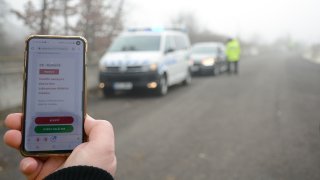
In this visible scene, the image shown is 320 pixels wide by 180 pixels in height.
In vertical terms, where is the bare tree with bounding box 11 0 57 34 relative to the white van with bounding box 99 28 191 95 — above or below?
above

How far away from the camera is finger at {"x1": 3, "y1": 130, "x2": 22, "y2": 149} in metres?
1.76

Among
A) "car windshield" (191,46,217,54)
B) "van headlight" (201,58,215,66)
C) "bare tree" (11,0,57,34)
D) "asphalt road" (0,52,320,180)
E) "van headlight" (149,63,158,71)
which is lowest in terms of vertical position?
"asphalt road" (0,52,320,180)

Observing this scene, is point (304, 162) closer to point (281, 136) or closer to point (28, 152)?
point (281, 136)

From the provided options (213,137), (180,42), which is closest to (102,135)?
(213,137)

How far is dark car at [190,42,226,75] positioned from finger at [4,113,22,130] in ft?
57.6

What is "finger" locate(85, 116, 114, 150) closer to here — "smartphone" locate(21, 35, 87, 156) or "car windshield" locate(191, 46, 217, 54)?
"smartphone" locate(21, 35, 87, 156)

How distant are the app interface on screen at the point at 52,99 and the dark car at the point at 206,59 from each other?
1740 cm

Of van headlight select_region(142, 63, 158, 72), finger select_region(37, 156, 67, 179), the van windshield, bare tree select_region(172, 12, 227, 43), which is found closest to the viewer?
finger select_region(37, 156, 67, 179)

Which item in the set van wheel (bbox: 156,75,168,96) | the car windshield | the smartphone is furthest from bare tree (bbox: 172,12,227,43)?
the smartphone

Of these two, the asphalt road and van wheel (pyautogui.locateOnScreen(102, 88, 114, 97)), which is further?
van wheel (pyautogui.locateOnScreen(102, 88, 114, 97))

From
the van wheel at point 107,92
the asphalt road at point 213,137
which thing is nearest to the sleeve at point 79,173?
the asphalt road at point 213,137

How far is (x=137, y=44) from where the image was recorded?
40.7 ft

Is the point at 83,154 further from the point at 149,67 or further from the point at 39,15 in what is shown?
the point at 149,67

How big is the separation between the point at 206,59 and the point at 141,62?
874 centimetres
